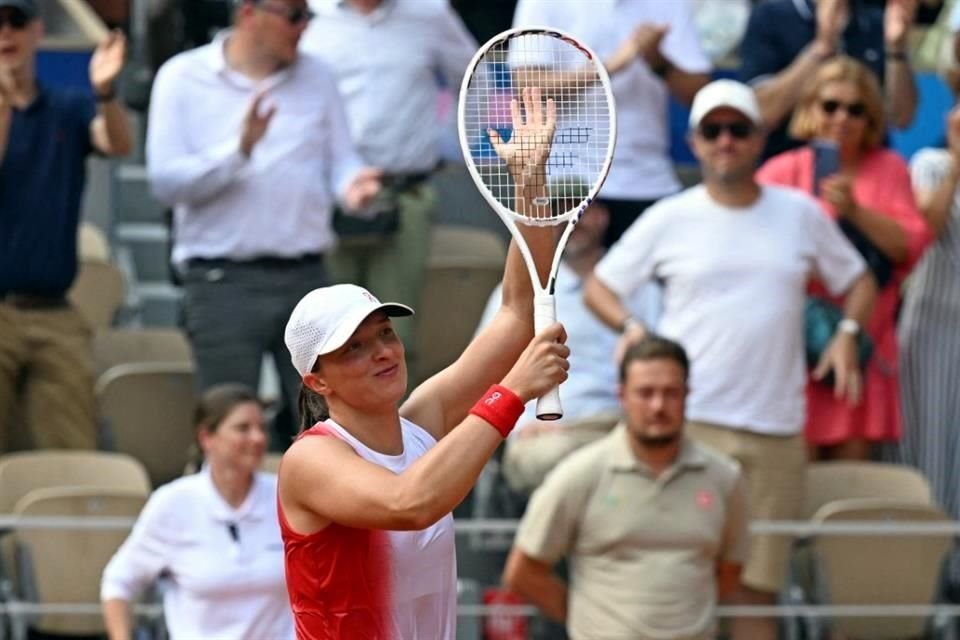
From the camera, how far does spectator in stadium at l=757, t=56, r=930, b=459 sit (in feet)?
27.5

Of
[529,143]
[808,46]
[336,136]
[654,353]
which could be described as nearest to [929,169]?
[808,46]

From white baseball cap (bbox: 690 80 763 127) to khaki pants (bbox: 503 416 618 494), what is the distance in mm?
1209

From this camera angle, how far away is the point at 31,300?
8703 mm

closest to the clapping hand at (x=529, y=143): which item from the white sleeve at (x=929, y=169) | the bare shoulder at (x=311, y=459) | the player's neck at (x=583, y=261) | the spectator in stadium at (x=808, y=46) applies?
the bare shoulder at (x=311, y=459)

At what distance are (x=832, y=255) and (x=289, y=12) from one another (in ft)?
7.37

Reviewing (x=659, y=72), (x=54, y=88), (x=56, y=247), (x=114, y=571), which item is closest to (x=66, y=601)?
(x=114, y=571)

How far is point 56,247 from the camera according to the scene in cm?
870

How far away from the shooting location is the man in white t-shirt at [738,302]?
8.06 m

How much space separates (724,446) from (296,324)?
3.90 metres

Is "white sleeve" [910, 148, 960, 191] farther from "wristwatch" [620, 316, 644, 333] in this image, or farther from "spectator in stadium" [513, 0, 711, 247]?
"wristwatch" [620, 316, 644, 333]

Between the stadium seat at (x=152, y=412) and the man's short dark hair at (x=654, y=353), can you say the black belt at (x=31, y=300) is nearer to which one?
the stadium seat at (x=152, y=412)

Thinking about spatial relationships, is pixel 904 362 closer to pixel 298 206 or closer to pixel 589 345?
pixel 589 345

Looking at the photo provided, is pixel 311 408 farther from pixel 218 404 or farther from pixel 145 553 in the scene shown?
pixel 218 404

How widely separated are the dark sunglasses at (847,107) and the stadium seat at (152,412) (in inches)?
110
